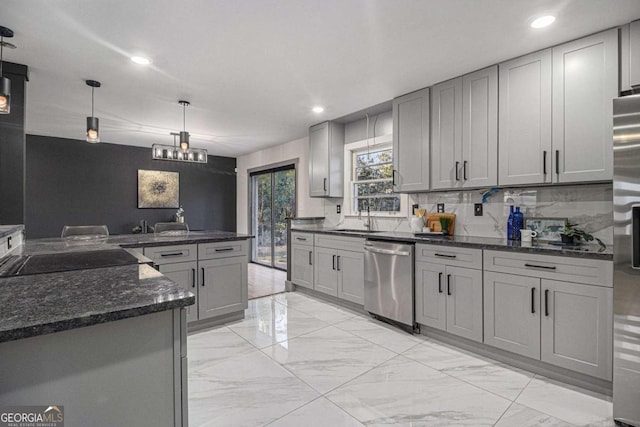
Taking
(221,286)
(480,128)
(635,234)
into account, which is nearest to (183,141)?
(221,286)

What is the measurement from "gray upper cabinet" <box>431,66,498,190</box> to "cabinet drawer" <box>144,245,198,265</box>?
2531 mm

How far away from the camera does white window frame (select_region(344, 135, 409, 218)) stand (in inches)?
155

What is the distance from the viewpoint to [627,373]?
1.74 meters

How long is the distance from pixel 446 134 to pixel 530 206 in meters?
1.01

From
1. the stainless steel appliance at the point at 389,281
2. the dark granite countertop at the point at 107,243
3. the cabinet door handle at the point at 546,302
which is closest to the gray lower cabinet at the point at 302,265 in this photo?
the stainless steel appliance at the point at 389,281

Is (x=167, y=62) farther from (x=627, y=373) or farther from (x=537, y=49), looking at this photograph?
(x=627, y=373)

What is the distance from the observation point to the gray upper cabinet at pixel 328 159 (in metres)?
4.58

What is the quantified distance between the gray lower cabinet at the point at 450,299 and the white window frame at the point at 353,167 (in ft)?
3.70

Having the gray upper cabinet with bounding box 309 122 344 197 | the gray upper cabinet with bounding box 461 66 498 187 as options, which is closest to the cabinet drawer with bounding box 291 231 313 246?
the gray upper cabinet with bounding box 309 122 344 197

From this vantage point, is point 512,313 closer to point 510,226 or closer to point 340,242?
point 510,226

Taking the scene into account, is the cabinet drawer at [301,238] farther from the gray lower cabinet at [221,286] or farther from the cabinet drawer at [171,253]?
the cabinet drawer at [171,253]

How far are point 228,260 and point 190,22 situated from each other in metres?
2.16

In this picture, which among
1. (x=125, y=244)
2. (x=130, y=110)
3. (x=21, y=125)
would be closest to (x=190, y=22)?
(x=125, y=244)

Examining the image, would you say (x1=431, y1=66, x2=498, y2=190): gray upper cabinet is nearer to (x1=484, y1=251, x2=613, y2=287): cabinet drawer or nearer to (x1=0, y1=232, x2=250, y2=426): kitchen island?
(x1=484, y1=251, x2=613, y2=287): cabinet drawer
